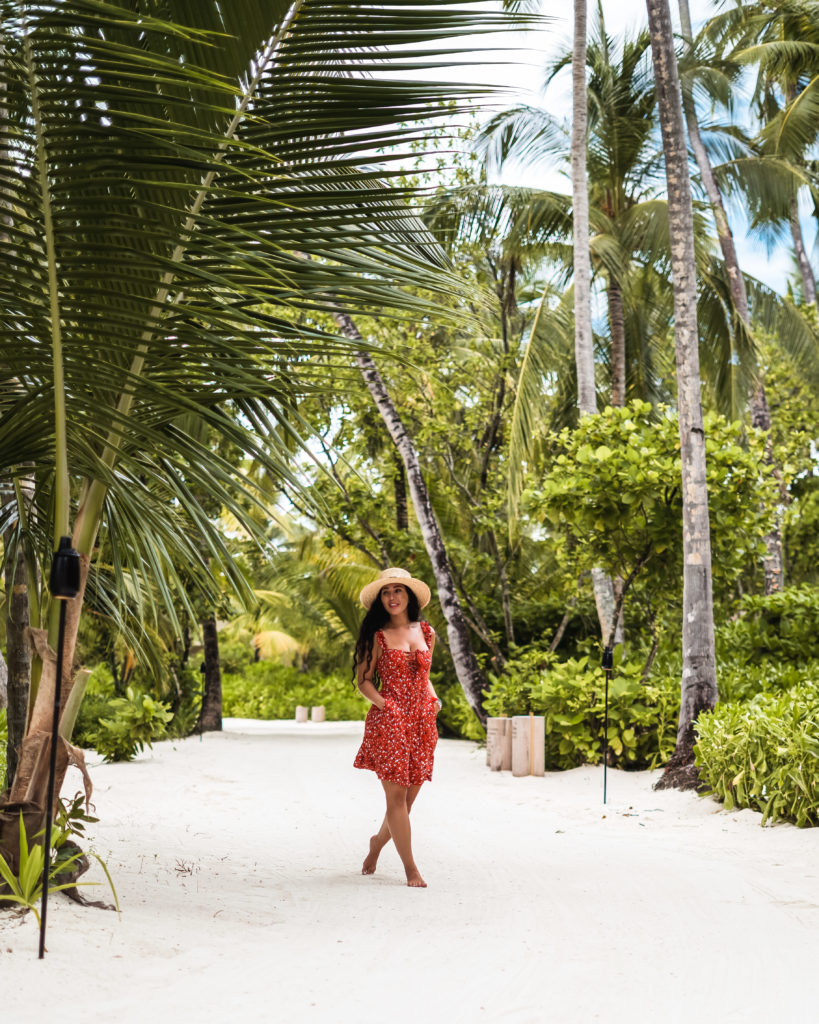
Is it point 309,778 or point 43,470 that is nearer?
point 43,470

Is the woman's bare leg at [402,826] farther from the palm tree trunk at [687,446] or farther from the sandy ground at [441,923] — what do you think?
the palm tree trunk at [687,446]

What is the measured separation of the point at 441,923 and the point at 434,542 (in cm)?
711

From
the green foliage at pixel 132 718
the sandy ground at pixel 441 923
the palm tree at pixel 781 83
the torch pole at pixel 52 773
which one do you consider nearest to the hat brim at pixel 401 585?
the sandy ground at pixel 441 923

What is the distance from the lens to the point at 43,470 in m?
3.85

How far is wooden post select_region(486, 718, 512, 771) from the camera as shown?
930 cm

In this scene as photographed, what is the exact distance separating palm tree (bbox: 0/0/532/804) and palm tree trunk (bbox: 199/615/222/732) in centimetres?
1127

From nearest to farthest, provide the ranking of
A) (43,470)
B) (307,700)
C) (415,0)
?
(415,0) < (43,470) < (307,700)

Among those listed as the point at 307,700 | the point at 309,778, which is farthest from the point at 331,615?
the point at 309,778

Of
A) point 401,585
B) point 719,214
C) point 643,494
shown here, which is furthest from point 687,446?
point 719,214

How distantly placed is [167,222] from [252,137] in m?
0.43

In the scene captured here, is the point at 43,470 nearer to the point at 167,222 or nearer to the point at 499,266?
the point at 167,222

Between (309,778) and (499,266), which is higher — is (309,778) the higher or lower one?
the lower one

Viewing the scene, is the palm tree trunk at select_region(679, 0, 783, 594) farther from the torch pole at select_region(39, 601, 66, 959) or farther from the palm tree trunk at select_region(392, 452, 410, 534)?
the torch pole at select_region(39, 601, 66, 959)

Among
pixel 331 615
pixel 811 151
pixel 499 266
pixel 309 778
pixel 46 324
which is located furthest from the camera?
pixel 331 615
